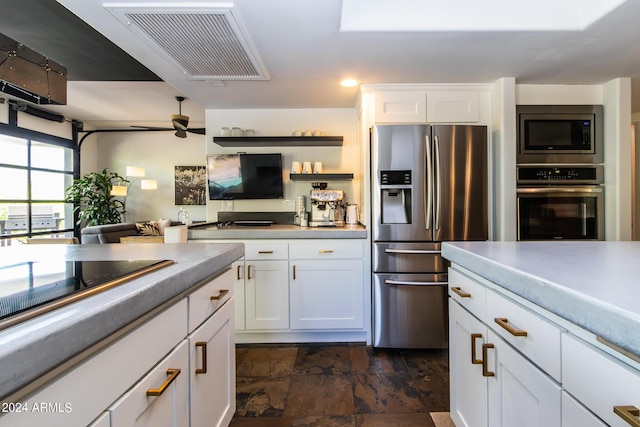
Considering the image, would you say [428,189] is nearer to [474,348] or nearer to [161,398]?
[474,348]

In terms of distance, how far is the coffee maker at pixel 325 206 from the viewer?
3109 mm

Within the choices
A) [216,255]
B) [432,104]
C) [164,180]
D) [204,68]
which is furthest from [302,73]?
[164,180]

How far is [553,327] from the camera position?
2.37 ft

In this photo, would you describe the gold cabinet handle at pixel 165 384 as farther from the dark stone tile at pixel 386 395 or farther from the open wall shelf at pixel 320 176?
the open wall shelf at pixel 320 176

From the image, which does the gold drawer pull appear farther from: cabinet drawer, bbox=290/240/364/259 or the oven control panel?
the oven control panel

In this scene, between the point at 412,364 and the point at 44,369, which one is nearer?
the point at 44,369

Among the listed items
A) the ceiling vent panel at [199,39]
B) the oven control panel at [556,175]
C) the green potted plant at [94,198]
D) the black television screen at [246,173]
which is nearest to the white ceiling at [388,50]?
the ceiling vent panel at [199,39]

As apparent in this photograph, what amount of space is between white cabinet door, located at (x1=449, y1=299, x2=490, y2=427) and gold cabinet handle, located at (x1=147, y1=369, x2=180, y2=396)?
978mm

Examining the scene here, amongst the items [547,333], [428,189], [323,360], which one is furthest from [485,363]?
[428,189]

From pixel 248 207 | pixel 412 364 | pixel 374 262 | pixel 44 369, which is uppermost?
pixel 248 207

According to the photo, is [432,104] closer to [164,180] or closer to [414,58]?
[414,58]

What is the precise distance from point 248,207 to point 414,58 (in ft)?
7.36

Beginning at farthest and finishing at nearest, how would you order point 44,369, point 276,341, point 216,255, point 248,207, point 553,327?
point 248,207 → point 276,341 → point 216,255 → point 553,327 → point 44,369

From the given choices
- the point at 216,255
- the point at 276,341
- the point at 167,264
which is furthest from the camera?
the point at 276,341
